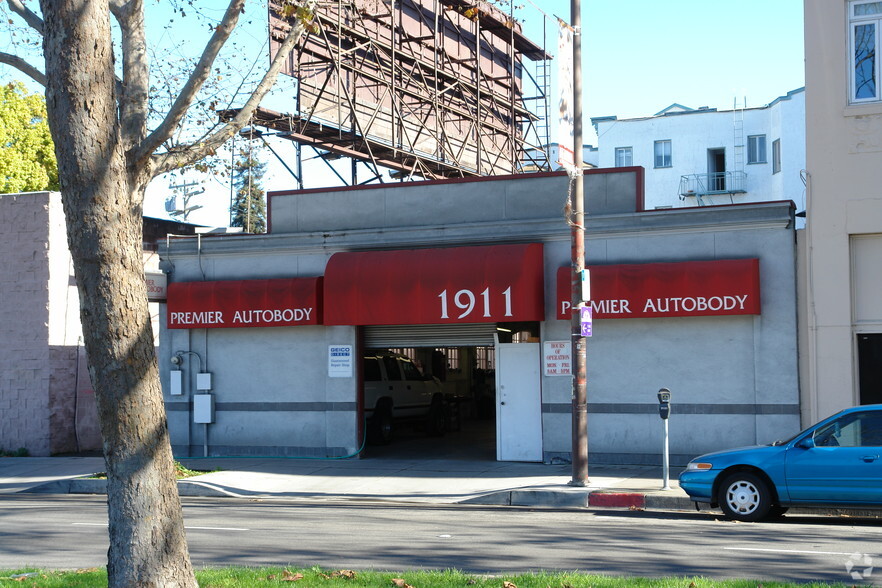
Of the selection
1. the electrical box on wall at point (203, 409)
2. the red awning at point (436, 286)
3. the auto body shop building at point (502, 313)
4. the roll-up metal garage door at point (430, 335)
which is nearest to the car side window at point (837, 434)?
the auto body shop building at point (502, 313)

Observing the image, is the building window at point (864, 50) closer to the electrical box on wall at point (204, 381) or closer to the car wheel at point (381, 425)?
the car wheel at point (381, 425)

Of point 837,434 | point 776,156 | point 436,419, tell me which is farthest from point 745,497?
point 776,156

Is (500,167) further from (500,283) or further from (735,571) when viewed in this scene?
(735,571)

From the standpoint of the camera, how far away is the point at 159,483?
6770 mm

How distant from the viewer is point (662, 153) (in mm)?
47781

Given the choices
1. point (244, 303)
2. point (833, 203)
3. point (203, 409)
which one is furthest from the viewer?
point (203, 409)

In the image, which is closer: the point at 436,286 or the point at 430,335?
the point at 436,286

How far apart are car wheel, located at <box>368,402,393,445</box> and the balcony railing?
27.5 metres

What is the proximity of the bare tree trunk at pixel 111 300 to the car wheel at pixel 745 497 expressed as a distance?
25.8 feet

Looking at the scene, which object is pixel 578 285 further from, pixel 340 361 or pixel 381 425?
pixel 381 425

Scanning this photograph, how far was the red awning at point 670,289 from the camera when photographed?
16.6 metres

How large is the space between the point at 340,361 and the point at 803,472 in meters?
10.1

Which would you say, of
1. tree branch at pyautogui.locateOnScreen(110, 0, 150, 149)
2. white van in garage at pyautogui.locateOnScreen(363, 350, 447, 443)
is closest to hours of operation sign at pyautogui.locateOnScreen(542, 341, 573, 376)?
white van in garage at pyautogui.locateOnScreen(363, 350, 447, 443)

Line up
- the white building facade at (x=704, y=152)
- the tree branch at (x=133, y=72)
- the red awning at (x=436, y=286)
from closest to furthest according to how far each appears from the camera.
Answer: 1. the tree branch at (x=133, y=72)
2. the red awning at (x=436, y=286)
3. the white building facade at (x=704, y=152)
